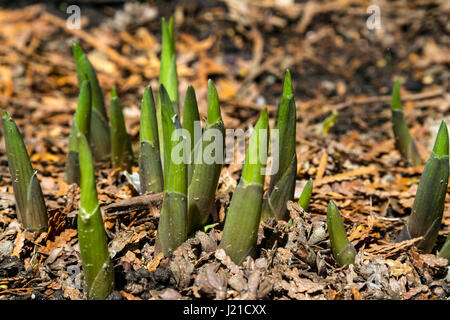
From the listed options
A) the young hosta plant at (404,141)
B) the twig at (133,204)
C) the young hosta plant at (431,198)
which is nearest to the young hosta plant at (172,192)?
the twig at (133,204)

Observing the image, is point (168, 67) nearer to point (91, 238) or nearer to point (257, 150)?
point (257, 150)

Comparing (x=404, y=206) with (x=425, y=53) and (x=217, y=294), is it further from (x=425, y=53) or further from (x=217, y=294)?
(x=425, y=53)

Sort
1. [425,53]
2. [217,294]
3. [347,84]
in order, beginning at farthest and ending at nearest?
[425,53] → [347,84] → [217,294]

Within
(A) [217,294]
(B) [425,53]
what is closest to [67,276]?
(A) [217,294]

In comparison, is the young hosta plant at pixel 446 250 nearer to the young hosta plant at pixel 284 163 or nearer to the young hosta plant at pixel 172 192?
the young hosta plant at pixel 284 163

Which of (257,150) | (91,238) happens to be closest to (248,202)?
(257,150)

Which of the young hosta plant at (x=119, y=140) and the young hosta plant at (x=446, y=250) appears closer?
the young hosta plant at (x=446, y=250)
